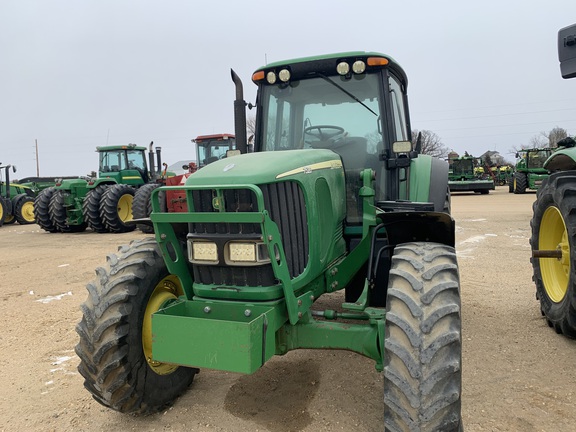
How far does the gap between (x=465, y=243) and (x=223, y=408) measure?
7.60m

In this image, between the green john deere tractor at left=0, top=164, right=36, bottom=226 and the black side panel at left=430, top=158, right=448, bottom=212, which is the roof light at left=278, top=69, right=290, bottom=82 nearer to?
the black side panel at left=430, top=158, right=448, bottom=212

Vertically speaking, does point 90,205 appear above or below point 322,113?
below

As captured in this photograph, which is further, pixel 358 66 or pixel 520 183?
pixel 520 183

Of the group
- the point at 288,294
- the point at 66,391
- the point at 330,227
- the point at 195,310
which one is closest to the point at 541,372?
the point at 330,227

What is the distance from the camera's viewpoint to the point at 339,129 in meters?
4.11

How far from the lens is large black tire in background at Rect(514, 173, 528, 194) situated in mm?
25281

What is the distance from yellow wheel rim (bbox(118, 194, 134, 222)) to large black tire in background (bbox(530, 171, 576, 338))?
12.0 metres

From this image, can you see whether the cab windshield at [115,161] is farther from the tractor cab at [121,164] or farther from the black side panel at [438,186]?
the black side panel at [438,186]

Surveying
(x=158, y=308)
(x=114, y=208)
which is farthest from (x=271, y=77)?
(x=114, y=208)

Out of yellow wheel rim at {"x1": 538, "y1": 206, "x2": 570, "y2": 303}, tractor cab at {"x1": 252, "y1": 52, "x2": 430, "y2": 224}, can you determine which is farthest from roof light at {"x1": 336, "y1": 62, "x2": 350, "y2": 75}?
yellow wheel rim at {"x1": 538, "y1": 206, "x2": 570, "y2": 303}

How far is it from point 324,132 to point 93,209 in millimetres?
11280

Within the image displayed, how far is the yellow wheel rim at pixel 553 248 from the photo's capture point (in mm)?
4578

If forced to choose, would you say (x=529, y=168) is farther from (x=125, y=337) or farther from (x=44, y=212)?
(x=125, y=337)

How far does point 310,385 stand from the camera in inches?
139
